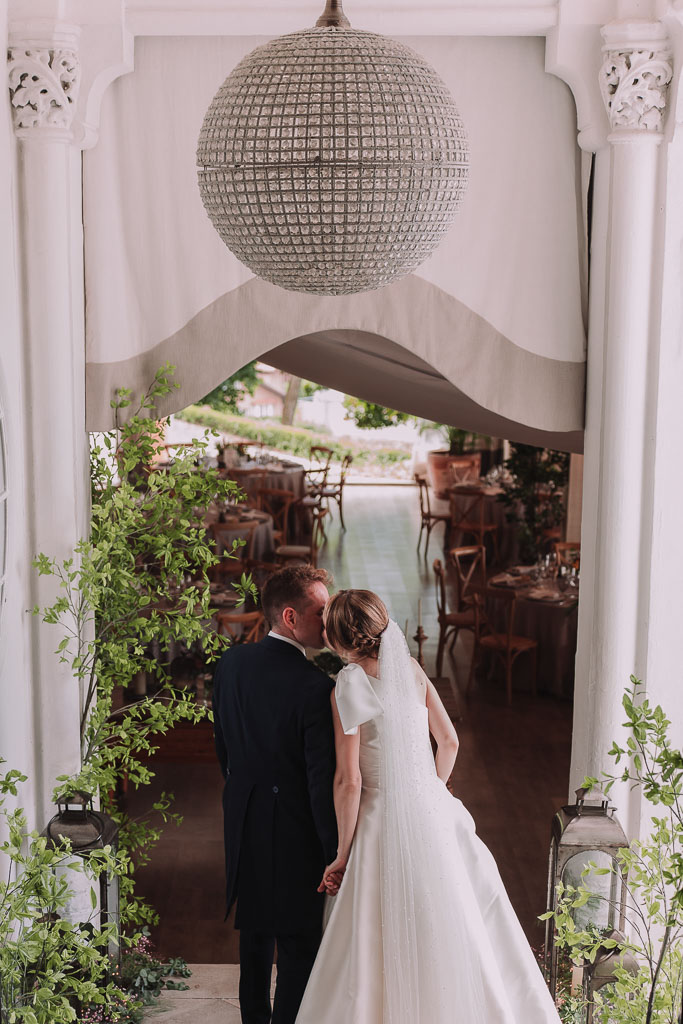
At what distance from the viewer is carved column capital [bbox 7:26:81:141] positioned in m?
3.35

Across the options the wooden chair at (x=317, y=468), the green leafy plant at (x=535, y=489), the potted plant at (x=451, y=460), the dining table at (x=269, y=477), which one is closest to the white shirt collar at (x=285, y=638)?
the green leafy plant at (x=535, y=489)

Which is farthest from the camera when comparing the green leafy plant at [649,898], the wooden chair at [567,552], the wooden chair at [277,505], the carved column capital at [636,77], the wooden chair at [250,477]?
the wooden chair at [250,477]

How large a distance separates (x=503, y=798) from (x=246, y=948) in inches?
116

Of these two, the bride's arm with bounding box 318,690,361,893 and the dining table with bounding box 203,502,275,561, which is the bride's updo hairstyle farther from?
the dining table with bounding box 203,502,275,561

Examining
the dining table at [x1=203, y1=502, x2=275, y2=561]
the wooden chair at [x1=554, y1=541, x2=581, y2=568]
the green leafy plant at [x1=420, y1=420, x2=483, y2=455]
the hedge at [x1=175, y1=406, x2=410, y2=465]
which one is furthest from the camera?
the hedge at [x1=175, y1=406, x2=410, y2=465]

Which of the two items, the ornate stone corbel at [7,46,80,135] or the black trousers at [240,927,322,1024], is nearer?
the black trousers at [240,927,322,1024]

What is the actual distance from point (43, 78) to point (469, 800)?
4.16 m

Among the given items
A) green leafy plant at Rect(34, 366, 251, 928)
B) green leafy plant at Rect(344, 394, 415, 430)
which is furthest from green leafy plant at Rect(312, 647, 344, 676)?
green leafy plant at Rect(344, 394, 415, 430)

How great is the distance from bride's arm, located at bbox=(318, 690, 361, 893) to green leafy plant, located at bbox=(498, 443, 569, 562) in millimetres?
5599

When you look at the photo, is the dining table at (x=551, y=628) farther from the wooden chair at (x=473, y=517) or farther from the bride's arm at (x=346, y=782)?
the bride's arm at (x=346, y=782)

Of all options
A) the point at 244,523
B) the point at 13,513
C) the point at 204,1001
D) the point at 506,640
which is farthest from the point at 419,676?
the point at 244,523

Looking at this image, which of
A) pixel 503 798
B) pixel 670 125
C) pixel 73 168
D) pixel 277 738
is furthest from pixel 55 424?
pixel 503 798

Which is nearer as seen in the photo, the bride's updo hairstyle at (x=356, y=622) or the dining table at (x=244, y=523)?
the bride's updo hairstyle at (x=356, y=622)

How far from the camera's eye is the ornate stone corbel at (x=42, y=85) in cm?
335
